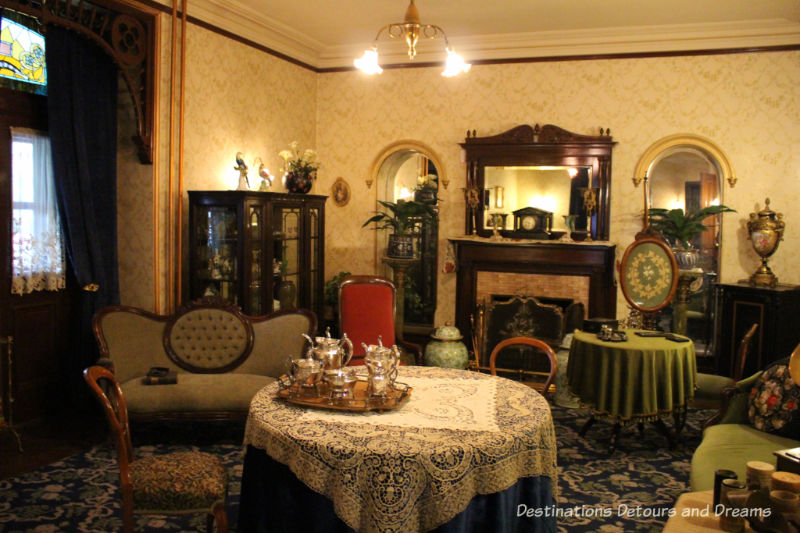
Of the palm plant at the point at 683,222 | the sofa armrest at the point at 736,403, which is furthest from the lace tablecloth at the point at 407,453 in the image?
the palm plant at the point at 683,222

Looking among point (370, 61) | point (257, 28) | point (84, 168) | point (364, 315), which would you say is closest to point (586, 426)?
point (364, 315)

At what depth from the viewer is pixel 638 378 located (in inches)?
174

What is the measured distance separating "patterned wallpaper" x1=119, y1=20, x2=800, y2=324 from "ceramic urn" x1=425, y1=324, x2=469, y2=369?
1.42 metres

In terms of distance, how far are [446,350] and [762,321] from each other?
9.02 ft

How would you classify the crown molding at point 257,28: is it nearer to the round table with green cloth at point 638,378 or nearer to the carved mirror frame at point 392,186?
the carved mirror frame at point 392,186

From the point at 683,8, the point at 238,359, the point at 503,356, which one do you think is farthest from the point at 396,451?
the point at 683,8

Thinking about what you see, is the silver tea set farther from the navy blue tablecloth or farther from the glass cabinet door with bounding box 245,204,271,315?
the glass cabinet door with bounding box 245,204,271,315

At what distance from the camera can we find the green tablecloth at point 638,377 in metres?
4.40

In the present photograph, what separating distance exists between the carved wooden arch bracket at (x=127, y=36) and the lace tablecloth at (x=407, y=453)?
3.10 m

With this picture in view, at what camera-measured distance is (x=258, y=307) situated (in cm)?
564

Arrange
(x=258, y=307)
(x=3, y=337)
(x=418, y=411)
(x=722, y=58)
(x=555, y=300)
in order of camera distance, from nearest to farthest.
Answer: (x=418, y=411) → (x=3, y=337) → (x=258, y=307) → (x=722, y=58) → (x=555, y=300)

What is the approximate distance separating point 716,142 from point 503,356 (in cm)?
292

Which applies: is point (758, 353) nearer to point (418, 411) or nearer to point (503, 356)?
point (503, 356)

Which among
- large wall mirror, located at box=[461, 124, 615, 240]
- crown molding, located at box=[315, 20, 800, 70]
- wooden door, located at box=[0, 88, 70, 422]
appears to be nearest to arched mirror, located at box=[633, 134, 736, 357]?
large wall mirror, located at box=[461, 124, 615, 240]
